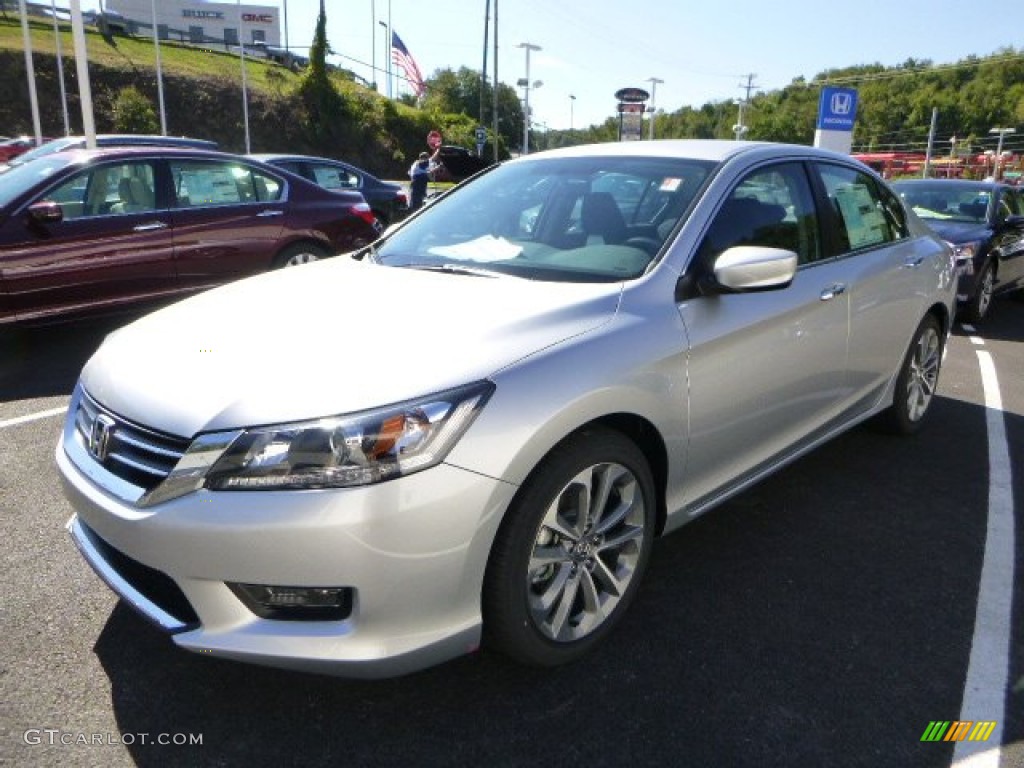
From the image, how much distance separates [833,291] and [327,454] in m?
2.48

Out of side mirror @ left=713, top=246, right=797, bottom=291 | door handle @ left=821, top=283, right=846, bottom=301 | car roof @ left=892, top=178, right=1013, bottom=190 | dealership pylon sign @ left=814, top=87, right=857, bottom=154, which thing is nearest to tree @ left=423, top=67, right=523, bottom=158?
dealership pylon sign @ left=814, top=87, right=857, bottom=154

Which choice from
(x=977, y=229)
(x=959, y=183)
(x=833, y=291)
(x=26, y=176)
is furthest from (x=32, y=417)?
(x=959, y=183)

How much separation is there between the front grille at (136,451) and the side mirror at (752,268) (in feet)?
5.84

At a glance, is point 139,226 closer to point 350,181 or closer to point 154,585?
point 154,585

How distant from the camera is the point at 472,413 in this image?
211 cm

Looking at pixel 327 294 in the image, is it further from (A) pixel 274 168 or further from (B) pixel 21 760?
(A) pixel 274 168

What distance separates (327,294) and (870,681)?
219 centimetres

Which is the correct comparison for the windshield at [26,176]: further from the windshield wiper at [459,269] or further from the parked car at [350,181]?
the parked car at [350,181]

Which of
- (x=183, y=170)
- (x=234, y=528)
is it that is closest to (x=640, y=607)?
(x=234, y=528)

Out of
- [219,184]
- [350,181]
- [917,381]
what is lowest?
[917,381]

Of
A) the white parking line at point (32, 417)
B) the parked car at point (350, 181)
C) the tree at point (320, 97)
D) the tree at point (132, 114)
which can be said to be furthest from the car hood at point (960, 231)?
the tree at point (320, 97)

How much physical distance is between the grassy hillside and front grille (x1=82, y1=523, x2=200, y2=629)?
4484cm

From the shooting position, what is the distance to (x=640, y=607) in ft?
9.48

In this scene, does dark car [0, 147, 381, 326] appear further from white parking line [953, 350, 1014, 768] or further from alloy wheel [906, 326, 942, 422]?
white parking line [953, 350, 1014, 768]
